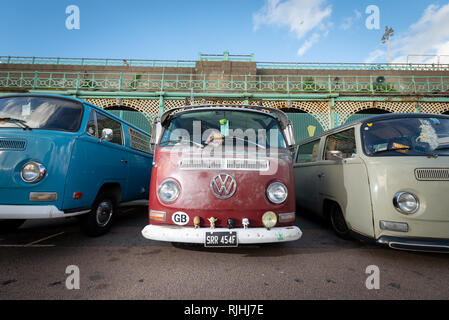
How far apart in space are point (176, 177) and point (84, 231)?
2082 mm

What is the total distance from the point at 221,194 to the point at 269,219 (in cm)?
63

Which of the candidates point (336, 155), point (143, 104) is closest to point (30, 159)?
point (336, 155)

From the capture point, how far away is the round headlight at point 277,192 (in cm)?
238

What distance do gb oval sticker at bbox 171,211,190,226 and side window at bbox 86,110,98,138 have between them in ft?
6.48

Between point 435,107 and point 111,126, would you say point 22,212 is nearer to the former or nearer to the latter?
point 111,126

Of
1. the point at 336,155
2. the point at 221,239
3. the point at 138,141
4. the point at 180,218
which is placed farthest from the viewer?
the point at 138,141

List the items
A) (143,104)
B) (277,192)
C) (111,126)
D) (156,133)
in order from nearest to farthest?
(277,192) → (156,133) → (111,126) → (143,104)

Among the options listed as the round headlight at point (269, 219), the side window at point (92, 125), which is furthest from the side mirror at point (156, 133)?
the round headlight at point (269, 219)

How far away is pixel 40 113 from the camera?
283 centimetres

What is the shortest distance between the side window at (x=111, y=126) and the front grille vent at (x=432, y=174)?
4.54 meters

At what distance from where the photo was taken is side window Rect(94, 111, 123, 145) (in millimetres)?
3379

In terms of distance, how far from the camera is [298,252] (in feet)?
9.05

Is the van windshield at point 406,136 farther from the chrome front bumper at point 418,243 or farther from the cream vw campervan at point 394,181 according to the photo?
the chrome front bumper at point 418,243
